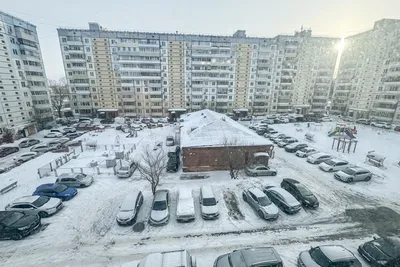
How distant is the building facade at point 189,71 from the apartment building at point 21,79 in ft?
30.6

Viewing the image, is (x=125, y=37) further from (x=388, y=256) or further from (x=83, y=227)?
(x=388, y=256)

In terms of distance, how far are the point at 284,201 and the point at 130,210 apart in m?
12.8

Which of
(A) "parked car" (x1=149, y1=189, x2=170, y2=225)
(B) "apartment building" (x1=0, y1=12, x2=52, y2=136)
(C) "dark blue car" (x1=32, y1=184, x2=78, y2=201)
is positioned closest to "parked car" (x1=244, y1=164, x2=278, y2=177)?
(A) "parked car" (x1=149, y1=189, x2=170, y2=225)

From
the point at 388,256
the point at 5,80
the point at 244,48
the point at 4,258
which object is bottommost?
the point at 4,258

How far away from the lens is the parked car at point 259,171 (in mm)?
Result: 22203

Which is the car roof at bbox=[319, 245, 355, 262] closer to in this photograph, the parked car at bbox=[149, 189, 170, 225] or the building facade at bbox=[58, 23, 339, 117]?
the parked car at bbox=[149, 189, 170, 225]

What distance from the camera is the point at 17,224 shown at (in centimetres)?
1298

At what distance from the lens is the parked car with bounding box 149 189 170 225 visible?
14195 mm

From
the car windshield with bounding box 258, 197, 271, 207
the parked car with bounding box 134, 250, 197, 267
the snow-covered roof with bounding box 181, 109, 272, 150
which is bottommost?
the car windshield with bounding box 258, 197, 271, 207

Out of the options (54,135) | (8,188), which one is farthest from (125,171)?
(54,135)

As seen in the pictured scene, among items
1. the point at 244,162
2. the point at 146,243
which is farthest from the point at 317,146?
the point at 146,243

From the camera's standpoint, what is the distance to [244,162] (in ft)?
75.7

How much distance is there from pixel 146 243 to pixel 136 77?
5467 centimetres

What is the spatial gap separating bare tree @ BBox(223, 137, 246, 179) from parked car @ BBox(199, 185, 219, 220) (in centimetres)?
565
